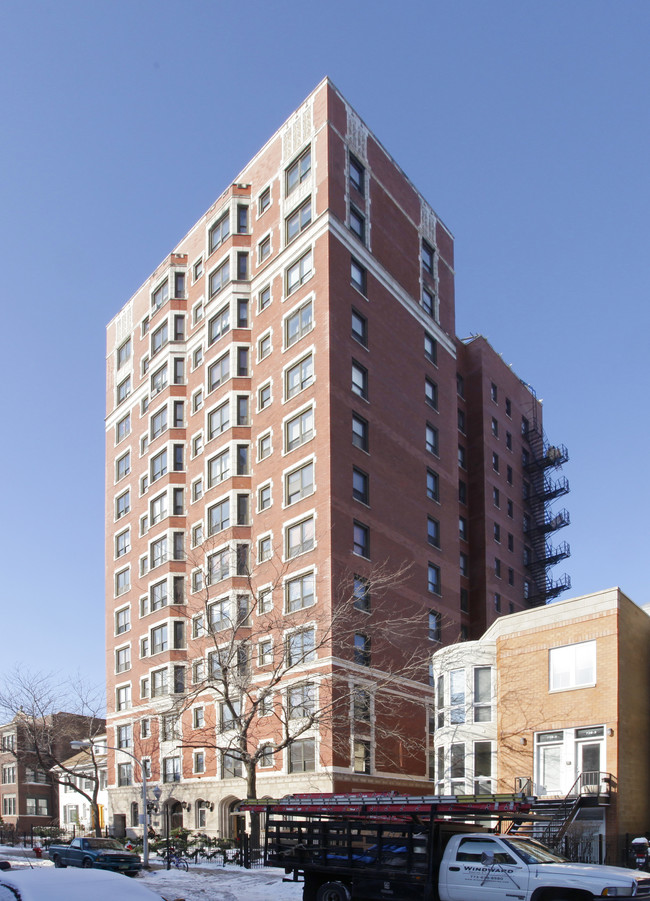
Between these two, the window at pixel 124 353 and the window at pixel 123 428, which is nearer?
the window at pixel 123 428

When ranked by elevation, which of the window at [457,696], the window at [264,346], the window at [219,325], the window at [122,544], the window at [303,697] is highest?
the window at [219,325]

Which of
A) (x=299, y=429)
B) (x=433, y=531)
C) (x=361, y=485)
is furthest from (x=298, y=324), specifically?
(x=433, y=531)

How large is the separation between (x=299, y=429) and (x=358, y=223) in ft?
42.5

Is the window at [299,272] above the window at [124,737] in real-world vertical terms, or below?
above

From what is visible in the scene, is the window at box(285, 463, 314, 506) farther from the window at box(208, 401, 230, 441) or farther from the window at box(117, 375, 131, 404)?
the window at box(117, 375, 131, 404)

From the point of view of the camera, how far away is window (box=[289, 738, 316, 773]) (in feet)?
142

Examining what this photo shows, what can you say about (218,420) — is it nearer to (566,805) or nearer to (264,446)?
(264,446)

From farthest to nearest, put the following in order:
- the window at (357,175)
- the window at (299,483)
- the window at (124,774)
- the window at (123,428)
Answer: the window at (123,428) → the window at (124,774) → the window at (357,175) → the window at (299,483)

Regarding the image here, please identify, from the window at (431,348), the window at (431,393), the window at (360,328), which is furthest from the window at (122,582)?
the window at (431,348)

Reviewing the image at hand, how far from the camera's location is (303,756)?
145ft

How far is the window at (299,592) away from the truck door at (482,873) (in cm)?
2737

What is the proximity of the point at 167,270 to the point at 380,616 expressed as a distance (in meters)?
29.7

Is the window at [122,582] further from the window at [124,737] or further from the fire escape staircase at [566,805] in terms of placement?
the fire escape staircase at [566,805]

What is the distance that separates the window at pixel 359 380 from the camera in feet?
162
